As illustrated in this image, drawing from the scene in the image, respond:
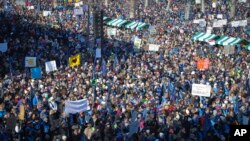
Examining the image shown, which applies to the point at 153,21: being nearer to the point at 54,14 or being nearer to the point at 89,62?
the point at 54,14

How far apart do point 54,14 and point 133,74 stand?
72.1 ft

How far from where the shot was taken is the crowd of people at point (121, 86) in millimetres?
15438

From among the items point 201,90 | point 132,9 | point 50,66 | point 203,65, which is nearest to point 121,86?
point 50,66

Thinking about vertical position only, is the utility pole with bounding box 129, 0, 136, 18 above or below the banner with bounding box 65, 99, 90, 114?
above

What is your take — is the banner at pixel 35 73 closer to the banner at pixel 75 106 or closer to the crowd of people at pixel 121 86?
the crowd of people at pixel 121 86

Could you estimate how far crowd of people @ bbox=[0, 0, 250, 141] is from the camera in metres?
15.4

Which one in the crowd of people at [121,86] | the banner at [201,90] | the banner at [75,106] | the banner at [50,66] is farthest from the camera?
the banner at [50,66]

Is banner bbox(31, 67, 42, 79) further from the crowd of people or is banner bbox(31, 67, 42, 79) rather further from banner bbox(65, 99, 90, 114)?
banner bbox(65, 99, 90, 114)

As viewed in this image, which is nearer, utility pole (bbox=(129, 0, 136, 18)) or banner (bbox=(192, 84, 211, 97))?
banner (bbox=(192, 84, 211, 97))

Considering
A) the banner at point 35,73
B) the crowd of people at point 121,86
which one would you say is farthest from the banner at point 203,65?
the banner at point 35,73

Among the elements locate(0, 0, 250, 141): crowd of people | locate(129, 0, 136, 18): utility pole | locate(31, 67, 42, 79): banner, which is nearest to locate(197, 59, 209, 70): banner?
locate(0, 0, 250, 141): crowd of people

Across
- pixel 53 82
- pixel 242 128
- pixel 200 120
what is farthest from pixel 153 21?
pixel 242 128

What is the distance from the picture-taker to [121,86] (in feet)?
71.4

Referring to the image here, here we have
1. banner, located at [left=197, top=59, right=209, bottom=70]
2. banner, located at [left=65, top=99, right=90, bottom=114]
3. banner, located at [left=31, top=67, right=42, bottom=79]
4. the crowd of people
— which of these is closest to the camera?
the crowd of people
